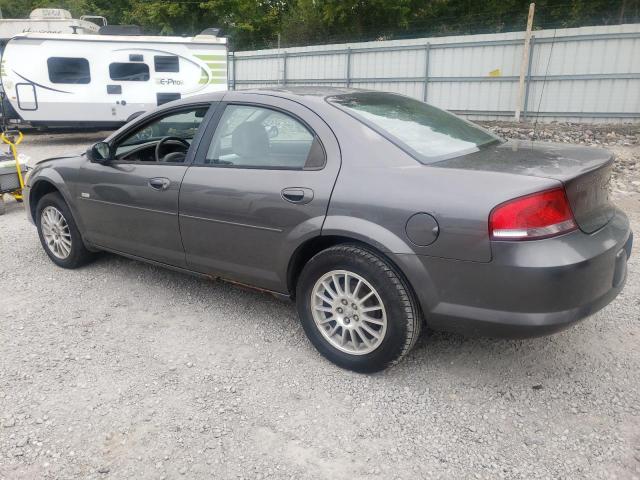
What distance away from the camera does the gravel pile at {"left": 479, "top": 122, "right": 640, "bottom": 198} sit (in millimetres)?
9148

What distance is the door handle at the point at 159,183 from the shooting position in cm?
368

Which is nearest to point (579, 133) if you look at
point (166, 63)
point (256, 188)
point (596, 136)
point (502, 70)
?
point (596, 136)

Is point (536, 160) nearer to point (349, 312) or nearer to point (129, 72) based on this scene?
point (349, 312)

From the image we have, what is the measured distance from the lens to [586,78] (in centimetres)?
1300

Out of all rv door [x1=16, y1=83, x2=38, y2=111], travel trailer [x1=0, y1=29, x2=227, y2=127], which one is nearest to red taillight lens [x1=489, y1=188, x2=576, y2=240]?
travel trailer [x1=0, y1=29, x2=227, y2=127]

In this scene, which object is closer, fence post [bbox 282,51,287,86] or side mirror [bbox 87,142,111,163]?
side mirror [bbox 87,142,111,163]

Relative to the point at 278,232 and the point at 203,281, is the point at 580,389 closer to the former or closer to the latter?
the point at 278,232

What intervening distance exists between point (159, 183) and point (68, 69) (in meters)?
11.0

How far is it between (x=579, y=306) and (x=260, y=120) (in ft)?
6.93

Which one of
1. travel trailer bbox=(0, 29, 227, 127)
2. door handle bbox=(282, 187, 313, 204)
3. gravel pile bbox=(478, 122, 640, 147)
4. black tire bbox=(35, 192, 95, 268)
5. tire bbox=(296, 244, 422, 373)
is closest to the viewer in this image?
tire bbox=(296, 244, 422, 373)

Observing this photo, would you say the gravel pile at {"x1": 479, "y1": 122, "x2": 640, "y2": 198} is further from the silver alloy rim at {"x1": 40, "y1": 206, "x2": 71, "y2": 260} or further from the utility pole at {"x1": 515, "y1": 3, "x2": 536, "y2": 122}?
the silver alloy rim at {"x1": 40, "y1": 206, "x2": 71, "y2": 260}

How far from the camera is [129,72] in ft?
43.9

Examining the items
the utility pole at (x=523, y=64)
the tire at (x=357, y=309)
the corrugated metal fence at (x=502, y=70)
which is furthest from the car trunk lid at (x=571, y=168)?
the utility pole at (x=523, y=64)

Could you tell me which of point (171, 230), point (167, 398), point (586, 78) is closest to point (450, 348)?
point (167, 398)
